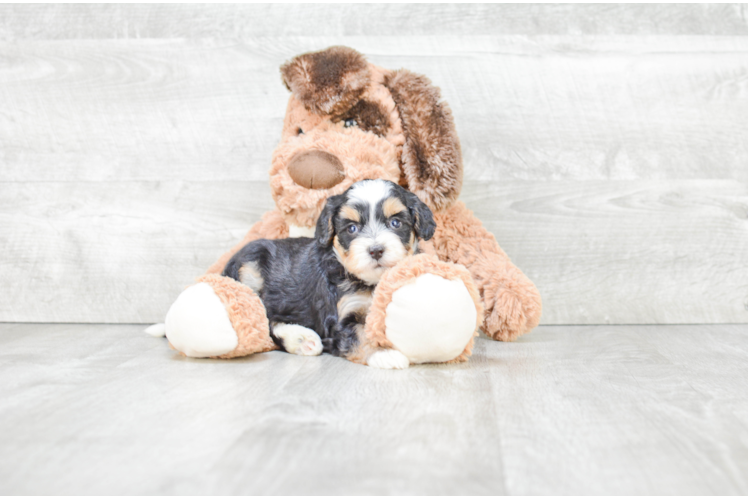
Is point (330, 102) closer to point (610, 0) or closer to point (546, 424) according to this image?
point (546, 424)

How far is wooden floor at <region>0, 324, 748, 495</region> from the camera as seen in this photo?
97 centimetres

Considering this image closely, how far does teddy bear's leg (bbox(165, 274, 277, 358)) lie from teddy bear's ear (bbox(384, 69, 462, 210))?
69 centimetres

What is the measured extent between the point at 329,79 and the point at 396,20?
2.73 feet

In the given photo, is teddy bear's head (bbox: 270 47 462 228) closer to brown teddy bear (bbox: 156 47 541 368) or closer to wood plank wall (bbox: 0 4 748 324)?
brown teddy bear (bbox: 156 47 541 368)

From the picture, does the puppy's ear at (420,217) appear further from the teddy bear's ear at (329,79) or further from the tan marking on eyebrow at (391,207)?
the teddy bear's ear at (329,79)

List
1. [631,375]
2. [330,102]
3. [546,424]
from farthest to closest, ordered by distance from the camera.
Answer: [330,102], [631,375], [546,424]

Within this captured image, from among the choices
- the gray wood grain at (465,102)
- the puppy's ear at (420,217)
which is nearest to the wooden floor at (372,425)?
the puppy's ear at (420,217)

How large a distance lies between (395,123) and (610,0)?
1.34 metres

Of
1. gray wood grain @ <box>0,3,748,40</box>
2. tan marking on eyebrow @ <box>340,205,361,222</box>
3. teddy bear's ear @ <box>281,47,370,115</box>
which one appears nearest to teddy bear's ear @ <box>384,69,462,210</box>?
teddy bear's ear @ <box>281,47,370,115</box>

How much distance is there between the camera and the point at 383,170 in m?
2.06

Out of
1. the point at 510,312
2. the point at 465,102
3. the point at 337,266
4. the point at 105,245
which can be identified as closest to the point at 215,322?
the point at 337,266

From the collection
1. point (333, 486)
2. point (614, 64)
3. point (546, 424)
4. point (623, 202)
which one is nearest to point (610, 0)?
point (614, 64)

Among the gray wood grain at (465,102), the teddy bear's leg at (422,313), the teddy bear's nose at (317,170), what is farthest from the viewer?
the gray wood grain at (465,102)

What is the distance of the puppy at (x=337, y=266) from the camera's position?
1.79 metres
